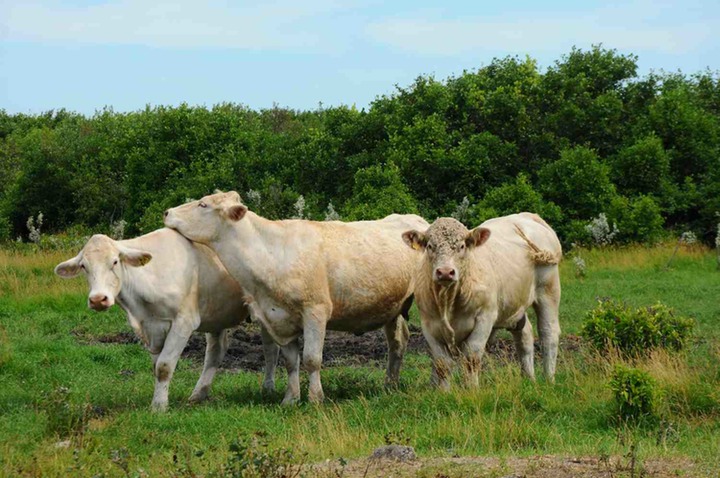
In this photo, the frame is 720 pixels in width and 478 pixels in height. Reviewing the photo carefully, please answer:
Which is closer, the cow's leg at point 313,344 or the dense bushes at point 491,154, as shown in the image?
the cow's leg at point 313,344

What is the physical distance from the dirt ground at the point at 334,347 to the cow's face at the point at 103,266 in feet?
11.1

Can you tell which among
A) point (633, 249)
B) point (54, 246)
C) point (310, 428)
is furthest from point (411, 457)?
point (54, 246)

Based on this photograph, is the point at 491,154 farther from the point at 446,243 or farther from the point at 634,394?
the point at 634,394

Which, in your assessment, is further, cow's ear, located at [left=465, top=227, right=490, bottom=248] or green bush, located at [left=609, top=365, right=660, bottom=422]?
cow's ear, located at [left=465, top=227, right=490, bottom=248]

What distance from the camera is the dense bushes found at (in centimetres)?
2664

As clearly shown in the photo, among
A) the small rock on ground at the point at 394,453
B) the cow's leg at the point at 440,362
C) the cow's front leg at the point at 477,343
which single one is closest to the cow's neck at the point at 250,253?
the cow's leg at the point at 440,362

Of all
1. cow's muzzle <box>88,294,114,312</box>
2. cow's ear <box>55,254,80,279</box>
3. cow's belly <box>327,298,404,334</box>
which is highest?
cow's ear <box>55,254,80,279</box>

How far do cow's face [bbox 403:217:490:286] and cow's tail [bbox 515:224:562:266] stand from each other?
4.89 ft

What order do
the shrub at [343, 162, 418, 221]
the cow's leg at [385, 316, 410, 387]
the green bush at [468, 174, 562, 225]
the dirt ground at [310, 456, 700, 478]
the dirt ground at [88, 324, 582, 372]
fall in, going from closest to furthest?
the dirt ground at [310, 456, 700, 478], the cow's leg at [385, 316, 410, 387], the dirt ground at [88, 324, 582, 372], the shrub at [343, 162, 418, 221], the green bush at [468, 174, 562, 225]

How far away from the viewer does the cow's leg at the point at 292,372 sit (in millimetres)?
11346

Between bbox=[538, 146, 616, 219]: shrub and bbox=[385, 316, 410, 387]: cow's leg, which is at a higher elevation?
bbox=[538, 146, 616, 219]: shrub

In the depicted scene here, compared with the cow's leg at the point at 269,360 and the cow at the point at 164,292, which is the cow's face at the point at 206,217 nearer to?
the cow at the point at 164,292

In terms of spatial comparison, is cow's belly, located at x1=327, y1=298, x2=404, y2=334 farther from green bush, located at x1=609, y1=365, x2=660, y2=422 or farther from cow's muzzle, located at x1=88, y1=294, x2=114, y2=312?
green bush, located at x1=609, y1=365, x2=660, y2=422

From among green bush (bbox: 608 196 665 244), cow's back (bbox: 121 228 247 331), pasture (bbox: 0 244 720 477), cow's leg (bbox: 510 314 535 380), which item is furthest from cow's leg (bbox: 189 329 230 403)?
green bush (bbox: 608 196 665 244)
